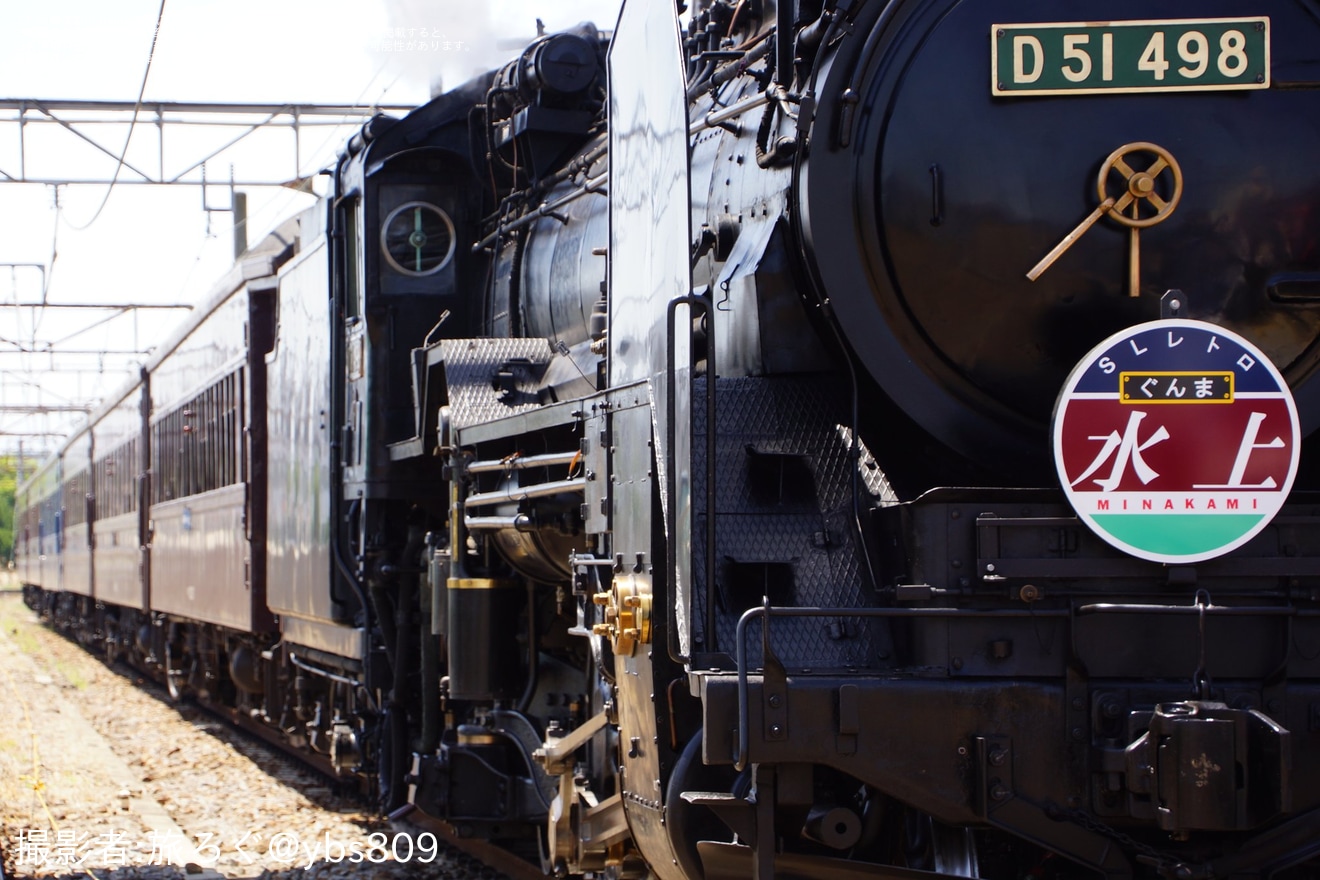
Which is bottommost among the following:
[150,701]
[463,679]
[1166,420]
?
[150,701]

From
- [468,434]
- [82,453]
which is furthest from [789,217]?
[82,453]

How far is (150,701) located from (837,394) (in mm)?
12665

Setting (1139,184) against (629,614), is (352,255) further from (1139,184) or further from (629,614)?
(1139,184)

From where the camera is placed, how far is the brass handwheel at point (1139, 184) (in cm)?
377

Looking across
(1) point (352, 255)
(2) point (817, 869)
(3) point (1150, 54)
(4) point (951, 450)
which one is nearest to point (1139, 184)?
(3) point (1150, 54)

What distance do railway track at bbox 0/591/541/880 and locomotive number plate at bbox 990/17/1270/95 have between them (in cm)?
389

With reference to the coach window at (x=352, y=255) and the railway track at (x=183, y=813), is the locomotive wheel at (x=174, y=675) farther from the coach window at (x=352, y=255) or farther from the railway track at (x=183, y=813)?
the coach window at (x=352, y=255)

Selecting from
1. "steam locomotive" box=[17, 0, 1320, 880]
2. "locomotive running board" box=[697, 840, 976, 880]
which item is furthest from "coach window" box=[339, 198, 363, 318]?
"locomotive running board" box=[697, 840, 976, 880]

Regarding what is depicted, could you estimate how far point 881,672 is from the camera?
3.47 meters

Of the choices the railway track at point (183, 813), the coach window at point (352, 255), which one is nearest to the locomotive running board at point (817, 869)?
the railway track at point (183, 813)

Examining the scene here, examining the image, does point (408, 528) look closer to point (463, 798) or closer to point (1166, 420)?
point (463, 798)

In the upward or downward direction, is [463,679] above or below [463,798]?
above

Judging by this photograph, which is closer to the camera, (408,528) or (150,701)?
(408,528)

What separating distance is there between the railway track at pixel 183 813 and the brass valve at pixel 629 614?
257 cm
